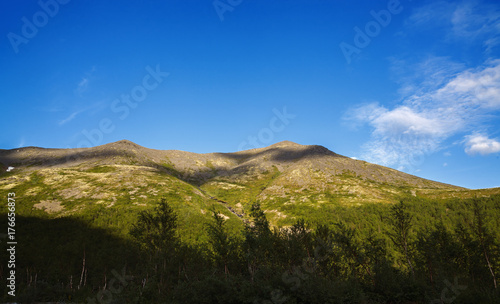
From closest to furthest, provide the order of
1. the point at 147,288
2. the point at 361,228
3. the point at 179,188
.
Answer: the point at 147,288 < the point at 361,228 < the point at 179,188

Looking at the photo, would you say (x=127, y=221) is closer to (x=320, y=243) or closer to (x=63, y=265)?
(x=63, y=265)

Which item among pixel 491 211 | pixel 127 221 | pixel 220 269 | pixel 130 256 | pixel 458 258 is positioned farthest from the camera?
pixel 491 211

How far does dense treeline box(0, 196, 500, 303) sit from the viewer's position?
33062mm

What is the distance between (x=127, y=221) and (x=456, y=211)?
186 metres

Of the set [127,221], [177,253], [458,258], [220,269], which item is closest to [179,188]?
[127,221]

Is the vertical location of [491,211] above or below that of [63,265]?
above

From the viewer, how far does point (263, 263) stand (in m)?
59.2

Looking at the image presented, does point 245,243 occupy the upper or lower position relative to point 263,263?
upper

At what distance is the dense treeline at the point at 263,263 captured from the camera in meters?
33.1

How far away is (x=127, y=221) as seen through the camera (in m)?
116

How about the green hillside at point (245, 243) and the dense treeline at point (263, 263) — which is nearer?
the dense treeline at point (263, 263)

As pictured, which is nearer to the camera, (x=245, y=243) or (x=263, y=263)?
(x=263, y=263)

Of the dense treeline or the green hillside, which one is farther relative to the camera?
the green hillside

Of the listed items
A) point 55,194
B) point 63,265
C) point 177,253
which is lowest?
point 63,265
